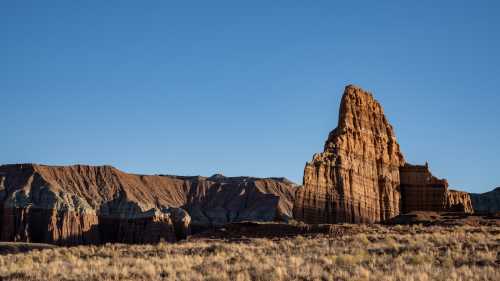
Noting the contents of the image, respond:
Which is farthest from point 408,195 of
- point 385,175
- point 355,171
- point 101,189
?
point 101,189

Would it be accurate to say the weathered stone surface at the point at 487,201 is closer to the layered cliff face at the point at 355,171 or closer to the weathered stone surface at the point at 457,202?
the weathered stone surface at the point at 457,202

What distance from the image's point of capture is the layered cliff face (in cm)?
6475

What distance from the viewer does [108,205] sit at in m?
162

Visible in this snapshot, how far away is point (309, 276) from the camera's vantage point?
70.2 ft

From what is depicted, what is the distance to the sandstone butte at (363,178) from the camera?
65.2 m

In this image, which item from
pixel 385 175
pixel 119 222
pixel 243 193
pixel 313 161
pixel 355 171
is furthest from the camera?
pixel 243 193

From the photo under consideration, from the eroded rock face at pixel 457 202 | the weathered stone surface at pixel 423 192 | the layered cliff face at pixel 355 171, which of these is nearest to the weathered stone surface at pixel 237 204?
the eroded rock face at pixel 457 202

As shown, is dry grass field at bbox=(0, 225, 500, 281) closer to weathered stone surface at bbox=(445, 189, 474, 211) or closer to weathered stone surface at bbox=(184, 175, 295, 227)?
weathered stone surface at bbox=(445, 189, 474, 211)

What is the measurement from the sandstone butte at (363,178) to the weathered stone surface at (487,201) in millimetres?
40279

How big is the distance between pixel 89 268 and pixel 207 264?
16.5 feet

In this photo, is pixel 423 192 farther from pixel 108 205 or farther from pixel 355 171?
pixel 108 205

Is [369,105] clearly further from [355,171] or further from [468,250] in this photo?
[468,250]

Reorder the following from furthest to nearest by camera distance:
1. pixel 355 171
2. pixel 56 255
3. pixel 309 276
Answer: pixel 355 171
pixel 56 255
pixel 309 276

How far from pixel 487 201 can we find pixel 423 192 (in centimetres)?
5338
